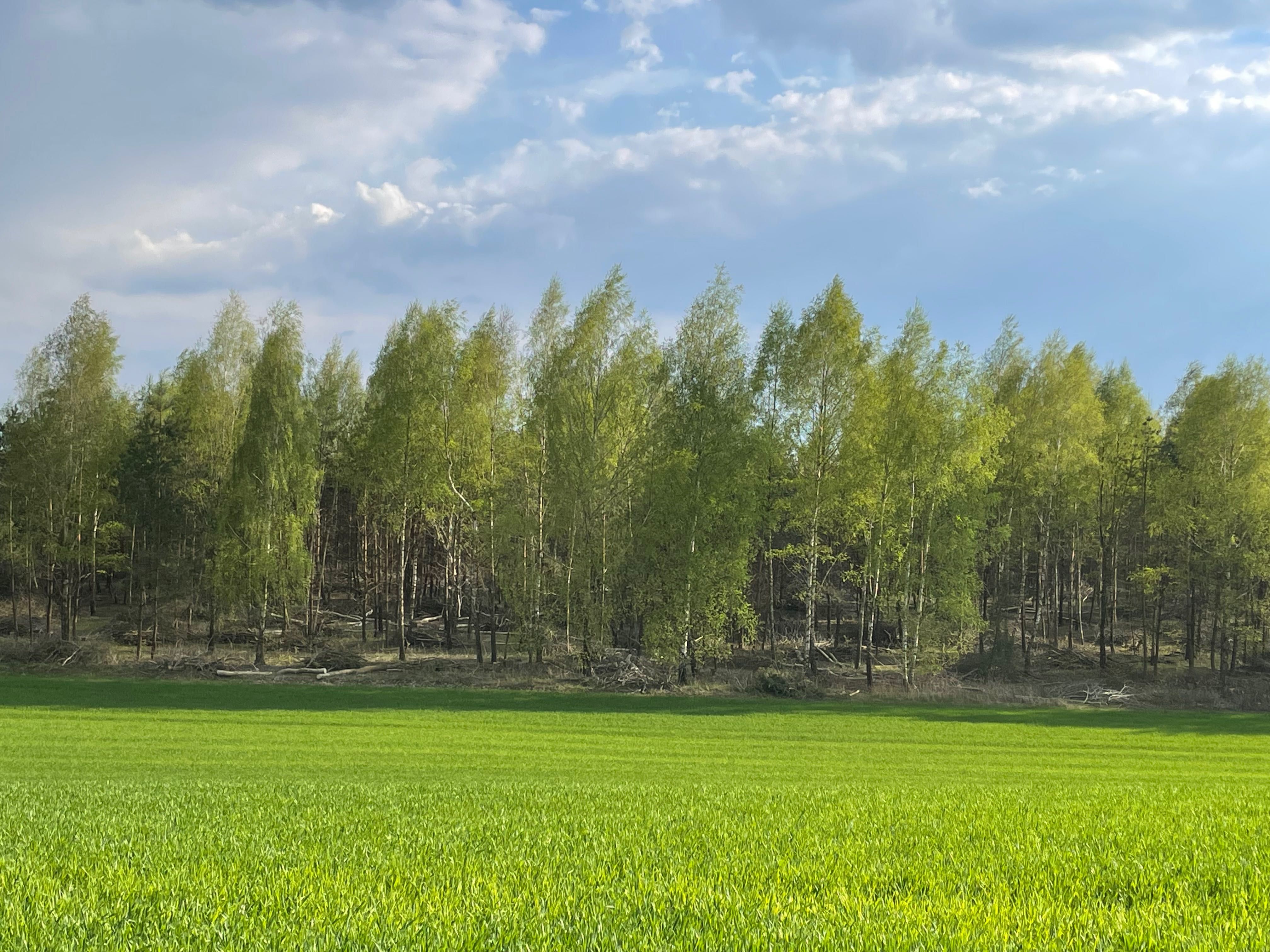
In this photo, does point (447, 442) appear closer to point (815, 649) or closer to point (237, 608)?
point (237, 608)

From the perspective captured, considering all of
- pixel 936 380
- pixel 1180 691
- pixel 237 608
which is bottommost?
pixel 1180 691

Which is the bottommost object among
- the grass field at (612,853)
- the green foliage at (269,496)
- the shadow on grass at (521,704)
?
the shadow on grass at (521,704)

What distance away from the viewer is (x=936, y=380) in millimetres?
36562

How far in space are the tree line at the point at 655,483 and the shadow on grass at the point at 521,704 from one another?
4.05 meters

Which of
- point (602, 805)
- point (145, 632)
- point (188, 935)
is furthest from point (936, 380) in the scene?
point (145, 632)

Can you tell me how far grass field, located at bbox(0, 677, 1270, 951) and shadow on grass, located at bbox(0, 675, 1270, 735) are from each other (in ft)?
28.9

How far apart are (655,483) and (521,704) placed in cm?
1036

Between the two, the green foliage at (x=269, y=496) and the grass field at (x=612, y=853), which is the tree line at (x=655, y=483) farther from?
the grass field at (x=612, y=853)

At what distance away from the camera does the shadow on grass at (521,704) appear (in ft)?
92.5

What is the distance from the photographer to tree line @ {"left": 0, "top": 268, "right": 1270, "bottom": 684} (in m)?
36.3

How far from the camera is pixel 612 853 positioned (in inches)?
281

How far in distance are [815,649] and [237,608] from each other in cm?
2852

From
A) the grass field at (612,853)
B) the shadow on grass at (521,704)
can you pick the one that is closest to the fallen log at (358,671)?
the shadow on grass at (521,704)

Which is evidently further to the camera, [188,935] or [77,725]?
[77,725]
